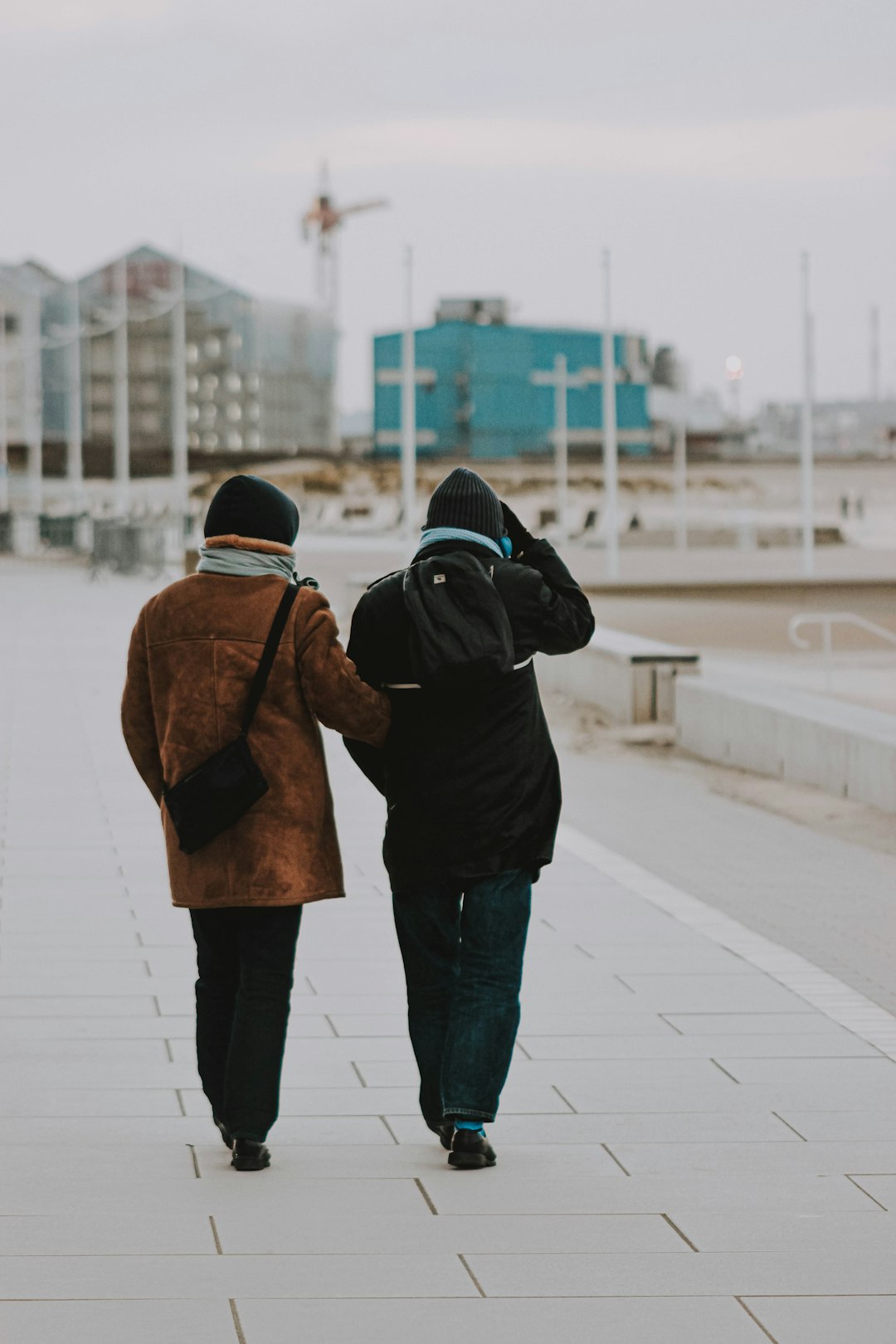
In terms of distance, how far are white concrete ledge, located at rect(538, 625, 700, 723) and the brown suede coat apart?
34.9ft

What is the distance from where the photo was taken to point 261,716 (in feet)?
15.4

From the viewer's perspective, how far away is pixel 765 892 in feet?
29.3

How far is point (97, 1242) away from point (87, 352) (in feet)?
429

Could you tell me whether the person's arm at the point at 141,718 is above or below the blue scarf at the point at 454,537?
below

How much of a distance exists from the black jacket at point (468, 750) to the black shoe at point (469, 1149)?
0.55m

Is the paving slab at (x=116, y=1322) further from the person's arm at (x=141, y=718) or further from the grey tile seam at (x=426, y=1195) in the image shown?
the person's arm at (x=141, y=718)

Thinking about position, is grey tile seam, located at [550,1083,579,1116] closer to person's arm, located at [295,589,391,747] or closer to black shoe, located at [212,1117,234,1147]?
black shoe, located at [212,1117,234,1147]

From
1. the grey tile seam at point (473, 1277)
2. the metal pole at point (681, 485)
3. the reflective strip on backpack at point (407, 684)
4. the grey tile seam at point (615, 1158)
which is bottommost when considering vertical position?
the grey tile seam at point (615, 1158)

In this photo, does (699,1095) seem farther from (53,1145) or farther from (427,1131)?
(53,1145)

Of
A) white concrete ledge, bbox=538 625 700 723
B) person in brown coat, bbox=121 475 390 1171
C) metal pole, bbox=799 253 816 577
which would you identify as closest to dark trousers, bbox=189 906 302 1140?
person in brown coat, bbox=121 475 390 1171

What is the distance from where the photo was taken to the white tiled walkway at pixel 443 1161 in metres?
3.78

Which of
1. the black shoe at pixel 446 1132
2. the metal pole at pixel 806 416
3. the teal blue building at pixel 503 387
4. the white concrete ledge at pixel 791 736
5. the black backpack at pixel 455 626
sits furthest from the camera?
the teal blue building at pixel 503 387

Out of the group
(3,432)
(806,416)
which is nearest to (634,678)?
(806,416)

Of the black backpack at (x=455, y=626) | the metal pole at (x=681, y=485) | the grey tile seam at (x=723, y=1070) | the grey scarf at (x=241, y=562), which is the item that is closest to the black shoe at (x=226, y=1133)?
the black backpack at (x=455, y=626)
